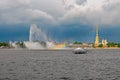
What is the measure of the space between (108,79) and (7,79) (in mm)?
17809

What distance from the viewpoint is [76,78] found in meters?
64.9

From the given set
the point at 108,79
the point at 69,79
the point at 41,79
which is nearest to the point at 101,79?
the point at 108,79

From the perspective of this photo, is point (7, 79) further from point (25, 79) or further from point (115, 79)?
point (115, 79)

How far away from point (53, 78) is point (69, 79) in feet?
11.2

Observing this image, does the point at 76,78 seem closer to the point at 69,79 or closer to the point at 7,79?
the point at 69,79

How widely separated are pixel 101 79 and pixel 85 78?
323cm

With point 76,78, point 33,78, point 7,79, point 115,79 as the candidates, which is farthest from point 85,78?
point 7,79

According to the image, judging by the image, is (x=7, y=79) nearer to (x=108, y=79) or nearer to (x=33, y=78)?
(x=33, y=78)

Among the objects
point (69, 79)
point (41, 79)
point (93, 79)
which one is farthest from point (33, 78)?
point (93, 79)

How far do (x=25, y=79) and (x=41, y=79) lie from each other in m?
2.92

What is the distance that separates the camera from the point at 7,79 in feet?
204

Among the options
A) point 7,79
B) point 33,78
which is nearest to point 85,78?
point 33,78

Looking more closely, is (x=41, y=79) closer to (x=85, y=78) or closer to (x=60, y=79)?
(x=60, y=79)

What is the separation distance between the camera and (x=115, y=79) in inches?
2473
